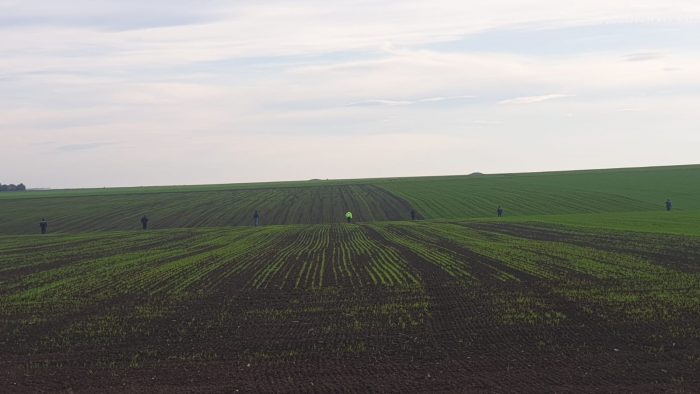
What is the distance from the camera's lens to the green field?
436 inches

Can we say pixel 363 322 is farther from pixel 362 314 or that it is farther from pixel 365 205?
pixel 365 205

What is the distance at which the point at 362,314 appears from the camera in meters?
15.4

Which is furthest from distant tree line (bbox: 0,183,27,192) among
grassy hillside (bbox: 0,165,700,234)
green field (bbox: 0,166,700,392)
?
green field (bbox: 0,166,700,392)

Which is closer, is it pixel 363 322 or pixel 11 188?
pixel 363 322

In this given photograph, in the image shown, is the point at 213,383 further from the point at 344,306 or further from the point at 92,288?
the point at 92,288

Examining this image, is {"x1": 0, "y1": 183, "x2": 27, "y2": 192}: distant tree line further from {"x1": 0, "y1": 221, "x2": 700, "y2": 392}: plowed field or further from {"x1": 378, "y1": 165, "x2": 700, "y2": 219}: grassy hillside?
{"x1": 0, "y1": 221, "x2": 700, "y2": 392}: plowed field

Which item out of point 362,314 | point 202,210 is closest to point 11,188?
point 202,210

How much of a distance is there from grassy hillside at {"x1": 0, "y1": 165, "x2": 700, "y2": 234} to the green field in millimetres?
23797

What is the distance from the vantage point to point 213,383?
10805 mm

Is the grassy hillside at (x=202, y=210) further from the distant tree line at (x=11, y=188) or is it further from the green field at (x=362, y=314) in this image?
the distant tree line at (x=11, y=188)

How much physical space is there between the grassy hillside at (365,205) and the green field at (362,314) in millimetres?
23797

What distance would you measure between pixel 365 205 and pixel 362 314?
5259 centimetres

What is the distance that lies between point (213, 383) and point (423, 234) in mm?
27956

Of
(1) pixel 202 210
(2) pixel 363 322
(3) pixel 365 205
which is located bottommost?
(2) pixel 363 322
